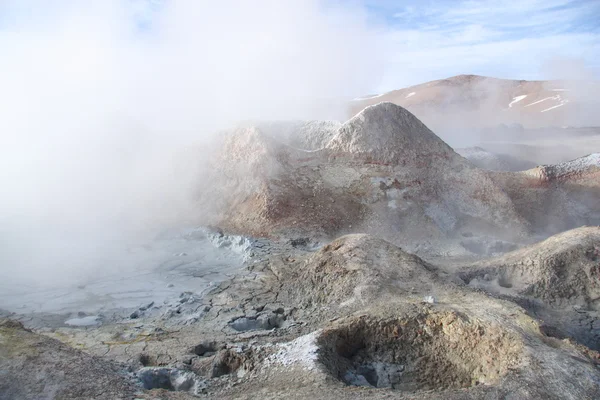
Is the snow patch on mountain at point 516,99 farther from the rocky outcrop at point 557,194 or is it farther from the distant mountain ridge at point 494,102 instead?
the rocky outcrop at point 557,194

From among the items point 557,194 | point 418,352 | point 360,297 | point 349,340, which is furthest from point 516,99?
point 349,340

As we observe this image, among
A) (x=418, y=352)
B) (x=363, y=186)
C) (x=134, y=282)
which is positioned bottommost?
(x=418, y=352)

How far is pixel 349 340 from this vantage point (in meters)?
4.80

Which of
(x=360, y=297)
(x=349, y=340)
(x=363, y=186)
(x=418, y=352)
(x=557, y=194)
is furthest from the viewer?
(x=557, y=194)

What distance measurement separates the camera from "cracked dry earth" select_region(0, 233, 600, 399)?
386cm

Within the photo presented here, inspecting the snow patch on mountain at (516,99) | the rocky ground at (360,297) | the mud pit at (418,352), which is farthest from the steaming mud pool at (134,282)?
the snow patch on mountain at (516,99)

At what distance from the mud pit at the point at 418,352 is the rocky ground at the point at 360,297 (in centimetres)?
1

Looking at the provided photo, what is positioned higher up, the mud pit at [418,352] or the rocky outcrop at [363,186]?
the rocky outcrop at [363,186]

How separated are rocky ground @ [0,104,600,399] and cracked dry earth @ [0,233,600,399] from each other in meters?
0.02

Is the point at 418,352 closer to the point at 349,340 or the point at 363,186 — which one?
the point at 349,340

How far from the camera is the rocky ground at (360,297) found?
13.2 feet

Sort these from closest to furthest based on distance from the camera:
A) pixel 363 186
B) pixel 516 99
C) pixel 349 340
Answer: pixel 349 340, pixel 363 186, pixel 516 99

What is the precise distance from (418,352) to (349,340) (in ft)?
2.04

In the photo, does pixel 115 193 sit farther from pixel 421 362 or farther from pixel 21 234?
pixel 421 362
